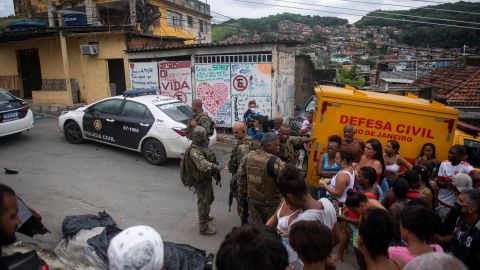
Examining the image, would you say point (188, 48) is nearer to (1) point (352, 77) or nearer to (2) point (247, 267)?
(2) point (247, 267)

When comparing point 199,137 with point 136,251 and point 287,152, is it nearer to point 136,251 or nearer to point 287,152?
point 287,152

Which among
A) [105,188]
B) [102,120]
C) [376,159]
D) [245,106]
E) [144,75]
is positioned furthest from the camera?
[144,75]

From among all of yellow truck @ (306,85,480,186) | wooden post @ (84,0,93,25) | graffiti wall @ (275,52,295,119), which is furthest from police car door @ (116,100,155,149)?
wooden post @ (84,0,93,25)

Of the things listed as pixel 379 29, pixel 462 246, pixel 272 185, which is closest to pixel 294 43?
pixel 272 185

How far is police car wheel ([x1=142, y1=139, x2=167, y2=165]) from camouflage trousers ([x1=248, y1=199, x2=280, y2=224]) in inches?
167

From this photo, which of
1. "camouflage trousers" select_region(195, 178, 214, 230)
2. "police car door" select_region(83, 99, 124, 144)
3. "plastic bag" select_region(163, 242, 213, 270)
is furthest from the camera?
"police car door" select_region(83, 99, 124, 144)

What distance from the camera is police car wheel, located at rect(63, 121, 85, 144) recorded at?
918 centimetres

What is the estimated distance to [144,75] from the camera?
13070 millimetres

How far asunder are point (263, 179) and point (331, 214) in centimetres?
113

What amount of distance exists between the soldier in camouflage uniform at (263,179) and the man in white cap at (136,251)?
6.86 feet

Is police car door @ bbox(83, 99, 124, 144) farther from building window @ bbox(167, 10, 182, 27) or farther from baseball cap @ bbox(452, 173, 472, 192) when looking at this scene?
building window @ bbox(167, 10, 182, 27)

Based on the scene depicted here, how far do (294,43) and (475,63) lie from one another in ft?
Answer: 43.7

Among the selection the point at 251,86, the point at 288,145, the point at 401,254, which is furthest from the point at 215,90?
the point at 401,254

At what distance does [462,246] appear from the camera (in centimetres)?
308
